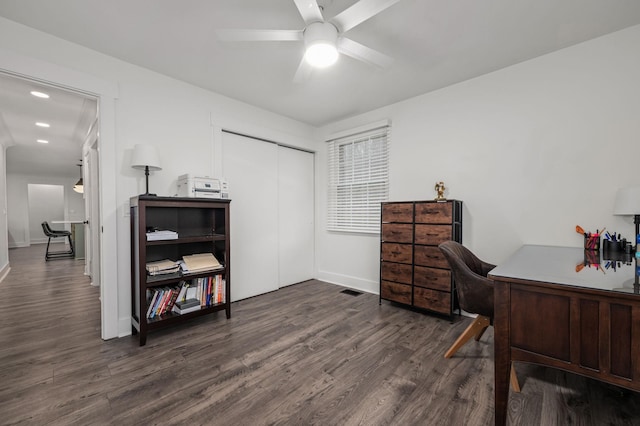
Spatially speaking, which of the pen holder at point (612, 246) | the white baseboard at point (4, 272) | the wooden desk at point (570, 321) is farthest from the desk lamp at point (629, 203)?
the white baseboard at point (4, 272)

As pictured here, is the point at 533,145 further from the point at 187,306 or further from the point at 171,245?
the point at 171,245

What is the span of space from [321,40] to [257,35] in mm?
430

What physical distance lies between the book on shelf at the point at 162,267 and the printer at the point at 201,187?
698 mm

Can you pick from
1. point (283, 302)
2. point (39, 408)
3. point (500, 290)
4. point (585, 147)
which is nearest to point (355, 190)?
point (283, 302)

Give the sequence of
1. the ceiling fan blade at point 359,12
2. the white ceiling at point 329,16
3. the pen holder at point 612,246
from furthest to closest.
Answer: the pen holder at point 612,246
the white ceiling at point 329,16
the ceiling fan blade at point 359,12

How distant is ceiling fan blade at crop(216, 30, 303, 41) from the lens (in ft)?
5.64

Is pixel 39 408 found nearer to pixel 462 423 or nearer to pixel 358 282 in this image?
pixel 462 423

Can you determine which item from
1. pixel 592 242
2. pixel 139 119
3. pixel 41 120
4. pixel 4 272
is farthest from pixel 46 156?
pixel 592 242

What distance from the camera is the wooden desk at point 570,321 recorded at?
3.52 ft

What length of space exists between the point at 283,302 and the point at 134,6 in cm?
315

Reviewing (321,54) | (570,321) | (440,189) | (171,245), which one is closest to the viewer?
(570,321)

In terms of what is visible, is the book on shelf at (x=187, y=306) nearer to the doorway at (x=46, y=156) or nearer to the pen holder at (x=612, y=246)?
the doorway at (x=46, y=156)

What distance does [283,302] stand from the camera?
3.38 meters

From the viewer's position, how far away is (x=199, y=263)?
2715mm
